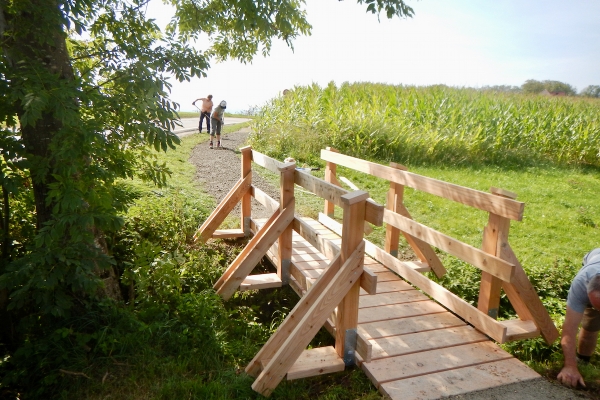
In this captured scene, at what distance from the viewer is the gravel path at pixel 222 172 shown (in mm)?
10062

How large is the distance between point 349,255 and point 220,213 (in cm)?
342

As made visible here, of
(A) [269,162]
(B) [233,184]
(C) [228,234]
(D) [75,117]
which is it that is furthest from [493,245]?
(B) [233,184]

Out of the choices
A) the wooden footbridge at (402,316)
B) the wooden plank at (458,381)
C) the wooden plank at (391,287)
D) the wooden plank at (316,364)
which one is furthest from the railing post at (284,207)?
the wooden plank at (458,381)

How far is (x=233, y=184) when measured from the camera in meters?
11.1

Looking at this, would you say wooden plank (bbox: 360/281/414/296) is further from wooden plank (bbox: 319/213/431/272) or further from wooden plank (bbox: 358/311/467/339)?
wooden plank (bbox: 358/311/467/339)

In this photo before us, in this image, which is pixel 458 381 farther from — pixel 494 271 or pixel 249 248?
pixel 249 248

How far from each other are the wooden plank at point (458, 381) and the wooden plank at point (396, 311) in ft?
3.30

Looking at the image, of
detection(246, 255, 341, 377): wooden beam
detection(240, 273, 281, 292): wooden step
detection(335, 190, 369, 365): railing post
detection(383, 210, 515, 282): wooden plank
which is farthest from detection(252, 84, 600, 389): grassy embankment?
detection(240, 273, 281, 292): wooden step

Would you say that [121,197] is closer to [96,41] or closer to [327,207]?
[96,41]

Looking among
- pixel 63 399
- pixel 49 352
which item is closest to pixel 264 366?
pixel 63 399

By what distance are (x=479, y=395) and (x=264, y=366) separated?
1.72 meters

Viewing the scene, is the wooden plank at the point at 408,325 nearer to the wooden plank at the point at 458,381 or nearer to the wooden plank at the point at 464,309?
the wooden plank at the point at 464,309

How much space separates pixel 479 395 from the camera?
11.9 feet

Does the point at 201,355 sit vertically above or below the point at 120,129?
below
